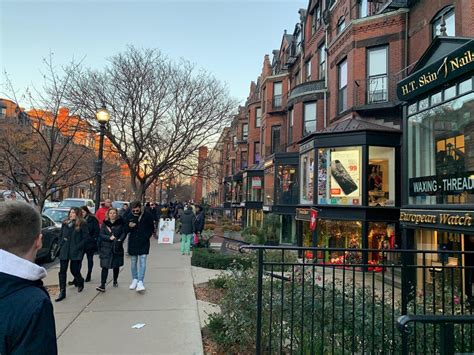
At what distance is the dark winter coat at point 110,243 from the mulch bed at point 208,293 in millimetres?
1841

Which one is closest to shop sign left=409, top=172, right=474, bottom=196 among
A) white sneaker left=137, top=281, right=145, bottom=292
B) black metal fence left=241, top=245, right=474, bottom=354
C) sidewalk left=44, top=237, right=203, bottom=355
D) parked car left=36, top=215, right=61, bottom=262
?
black metal fence left=241, top=245, right=474, bottom=354

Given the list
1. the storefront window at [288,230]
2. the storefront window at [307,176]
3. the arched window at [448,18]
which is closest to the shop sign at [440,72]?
the arched window at [448,18]

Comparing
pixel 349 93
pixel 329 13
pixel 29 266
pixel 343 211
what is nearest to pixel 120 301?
pixel 29 266

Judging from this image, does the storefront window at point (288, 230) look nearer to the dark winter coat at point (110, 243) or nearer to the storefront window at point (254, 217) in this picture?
the storefront window at point (254, 217)

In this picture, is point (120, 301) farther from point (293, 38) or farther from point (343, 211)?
point (293, 38)

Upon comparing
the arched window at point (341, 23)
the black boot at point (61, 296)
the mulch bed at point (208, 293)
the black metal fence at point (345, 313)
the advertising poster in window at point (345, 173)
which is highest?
the arched window at point (341, 23)

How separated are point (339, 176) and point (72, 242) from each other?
9581 mm

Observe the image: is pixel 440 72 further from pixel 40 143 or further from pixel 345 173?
pixel 40 143

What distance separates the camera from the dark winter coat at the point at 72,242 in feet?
23.1

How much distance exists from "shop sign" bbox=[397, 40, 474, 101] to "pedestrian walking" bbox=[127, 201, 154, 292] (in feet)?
23.4

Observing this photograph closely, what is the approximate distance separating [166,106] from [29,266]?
65.4ft

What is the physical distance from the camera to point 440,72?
8.27 metres

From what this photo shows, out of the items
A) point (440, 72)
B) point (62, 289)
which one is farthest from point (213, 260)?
point (440, 72)

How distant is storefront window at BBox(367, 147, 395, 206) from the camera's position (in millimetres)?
12914
